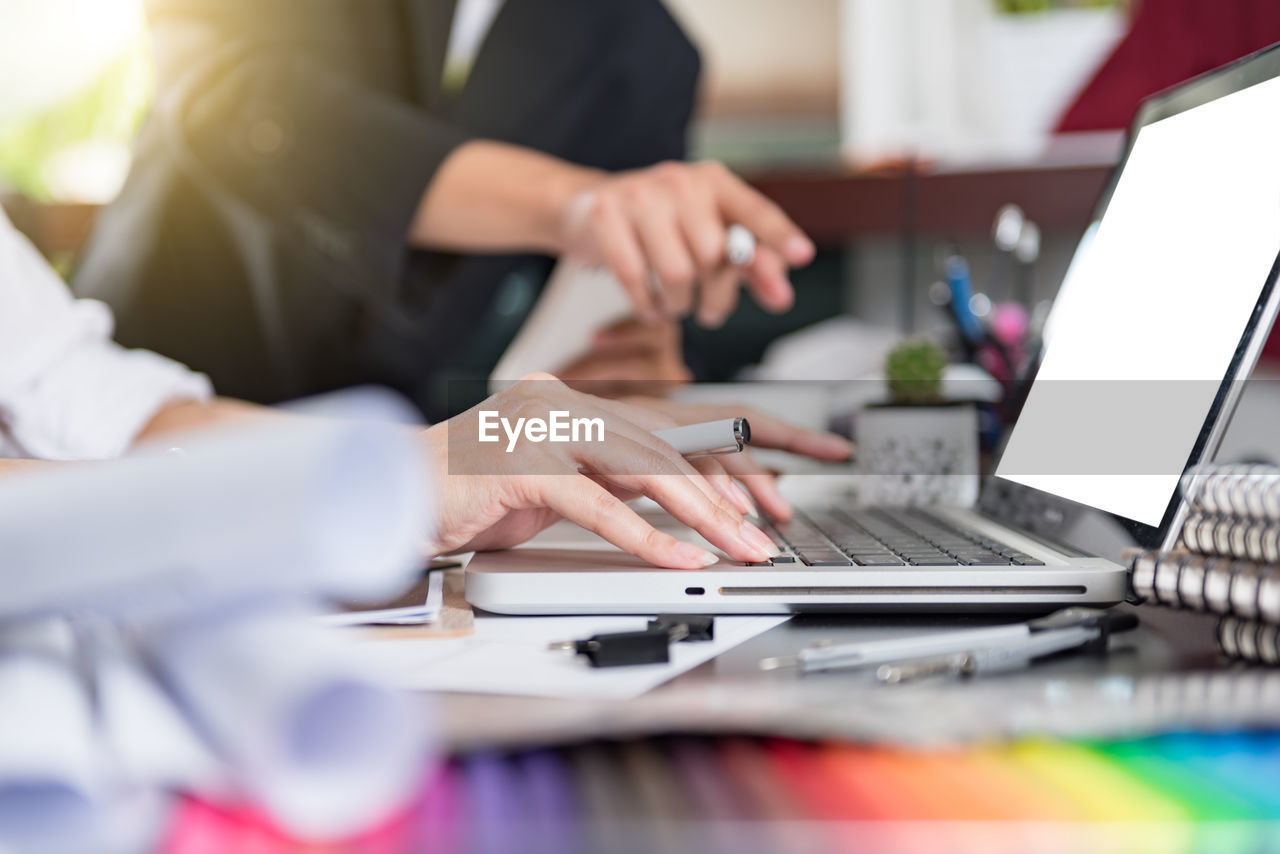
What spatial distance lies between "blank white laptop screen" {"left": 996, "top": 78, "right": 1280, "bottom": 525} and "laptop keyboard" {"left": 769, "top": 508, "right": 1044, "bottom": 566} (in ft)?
0.20

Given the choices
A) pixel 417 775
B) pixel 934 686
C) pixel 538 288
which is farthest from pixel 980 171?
pixel 417 775

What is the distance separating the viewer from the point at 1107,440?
0.56 m

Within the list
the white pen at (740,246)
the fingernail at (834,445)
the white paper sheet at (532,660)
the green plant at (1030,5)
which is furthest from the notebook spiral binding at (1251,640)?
the green plant at (1030,5)

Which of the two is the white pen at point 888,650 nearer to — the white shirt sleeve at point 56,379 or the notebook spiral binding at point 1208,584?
the notebook spiral binding at point 1208,584

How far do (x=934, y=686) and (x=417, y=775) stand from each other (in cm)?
18

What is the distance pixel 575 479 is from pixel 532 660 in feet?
0.34

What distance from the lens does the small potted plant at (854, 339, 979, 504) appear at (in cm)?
80

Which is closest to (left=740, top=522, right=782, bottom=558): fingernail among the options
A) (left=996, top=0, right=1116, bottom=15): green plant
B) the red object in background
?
the red object in background

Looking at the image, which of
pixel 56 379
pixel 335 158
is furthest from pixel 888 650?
pixel 335 158

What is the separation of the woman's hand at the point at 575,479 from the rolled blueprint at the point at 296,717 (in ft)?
0.81

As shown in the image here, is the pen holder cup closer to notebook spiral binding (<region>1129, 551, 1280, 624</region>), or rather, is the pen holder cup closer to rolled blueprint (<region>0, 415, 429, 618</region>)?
notebook spiral binding (<region>1129, 551, 1280, 624</region>)

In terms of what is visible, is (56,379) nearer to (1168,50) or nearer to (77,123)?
(1168,50)

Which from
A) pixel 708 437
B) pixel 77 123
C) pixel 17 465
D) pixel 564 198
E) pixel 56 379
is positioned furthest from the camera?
pixel 77 123

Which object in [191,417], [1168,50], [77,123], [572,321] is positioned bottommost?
[191,417]
